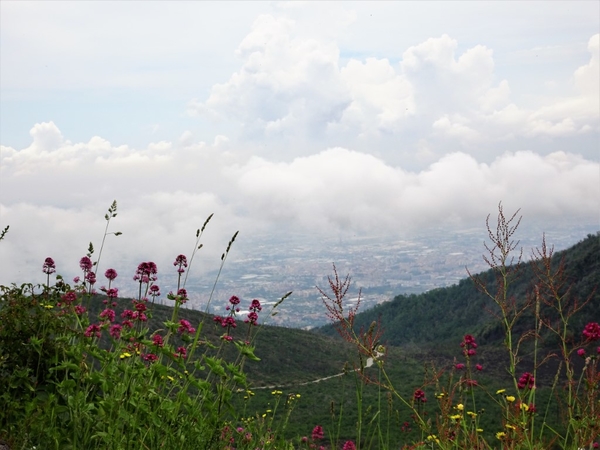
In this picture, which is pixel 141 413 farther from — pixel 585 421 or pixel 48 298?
pixel 585 421

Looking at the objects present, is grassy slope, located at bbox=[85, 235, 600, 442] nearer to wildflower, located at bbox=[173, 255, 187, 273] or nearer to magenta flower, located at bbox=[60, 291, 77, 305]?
wildflower, located at bbox=[173, 255, 187, 273]

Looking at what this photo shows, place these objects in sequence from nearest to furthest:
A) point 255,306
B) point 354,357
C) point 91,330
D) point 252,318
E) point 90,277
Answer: point 91,330 < point 252,318 < point 255,306 < point 90,277 < point 354,357

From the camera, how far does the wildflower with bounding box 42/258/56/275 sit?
6.83 m

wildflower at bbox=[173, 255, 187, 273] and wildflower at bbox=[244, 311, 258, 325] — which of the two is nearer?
wildflower at bbox=[244, 311, 258, 325]

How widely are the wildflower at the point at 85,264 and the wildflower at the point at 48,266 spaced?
0.44 m

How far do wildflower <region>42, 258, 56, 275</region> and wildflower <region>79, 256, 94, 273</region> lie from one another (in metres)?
0.44

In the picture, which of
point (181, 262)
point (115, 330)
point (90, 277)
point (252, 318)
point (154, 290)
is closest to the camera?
point (252, 318)

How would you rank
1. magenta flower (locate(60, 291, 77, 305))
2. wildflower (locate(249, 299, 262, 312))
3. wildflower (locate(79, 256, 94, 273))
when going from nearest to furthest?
wildflower (locate(249, 299, 262, 312)), magenta flower (locate(60, 291, 77, 305)), wildflower (locate(79, 256, 94, 273))

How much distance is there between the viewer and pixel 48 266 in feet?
22.6

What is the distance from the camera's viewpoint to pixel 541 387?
125ft

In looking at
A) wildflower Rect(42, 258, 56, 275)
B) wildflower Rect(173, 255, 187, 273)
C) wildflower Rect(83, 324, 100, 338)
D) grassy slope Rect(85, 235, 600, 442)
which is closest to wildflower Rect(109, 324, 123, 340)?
wildflower Rect(83, 324, 100, 338)

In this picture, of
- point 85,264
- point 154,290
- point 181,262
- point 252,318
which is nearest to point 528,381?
point 252,318

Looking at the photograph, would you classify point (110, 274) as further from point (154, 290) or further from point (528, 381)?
point (528, 381)

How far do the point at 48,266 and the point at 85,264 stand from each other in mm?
522
